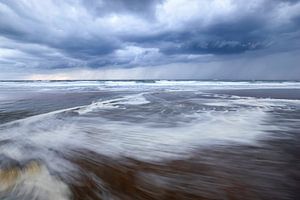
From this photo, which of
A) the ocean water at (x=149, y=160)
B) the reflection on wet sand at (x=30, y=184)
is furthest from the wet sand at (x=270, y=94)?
the reflection on wet sand at (x=30, y=184)

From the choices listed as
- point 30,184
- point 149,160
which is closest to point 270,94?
point 149,160

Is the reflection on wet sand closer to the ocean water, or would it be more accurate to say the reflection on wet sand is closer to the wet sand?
the ocean water

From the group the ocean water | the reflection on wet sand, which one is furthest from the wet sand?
the reflection on wet sand

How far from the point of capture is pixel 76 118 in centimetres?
712

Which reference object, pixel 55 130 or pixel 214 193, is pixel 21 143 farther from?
pixel 214 193

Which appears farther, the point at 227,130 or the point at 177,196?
the point at 227,130

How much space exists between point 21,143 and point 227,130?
4.67 m

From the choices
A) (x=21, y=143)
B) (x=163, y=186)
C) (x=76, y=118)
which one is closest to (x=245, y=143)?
(x=163, y=186)

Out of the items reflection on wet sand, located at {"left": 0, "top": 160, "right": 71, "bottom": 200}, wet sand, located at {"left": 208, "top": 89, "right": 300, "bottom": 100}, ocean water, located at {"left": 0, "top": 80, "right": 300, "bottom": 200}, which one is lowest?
wet sand, located at {"left": 208, "top": 89, "right": 300, "bottom": 100}

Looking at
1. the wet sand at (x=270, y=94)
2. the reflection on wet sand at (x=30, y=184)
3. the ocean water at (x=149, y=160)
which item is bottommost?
the wet sand at (x=270, y=94)

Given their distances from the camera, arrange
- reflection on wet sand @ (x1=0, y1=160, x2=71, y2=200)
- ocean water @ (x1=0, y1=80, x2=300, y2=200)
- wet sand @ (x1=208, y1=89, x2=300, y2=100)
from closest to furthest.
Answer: reflection on wet sand @ (x1=0, y1=160, x2=71, y2=200), ocean water @ (x1=0, y1=80, x2=300, y2=200), wet sand @ (x1=208, y1=89, x2=300, y2=100)

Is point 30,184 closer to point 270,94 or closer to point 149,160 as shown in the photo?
point 149,160

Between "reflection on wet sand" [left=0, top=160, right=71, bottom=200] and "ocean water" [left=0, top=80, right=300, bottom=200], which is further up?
"reflection on wet sand" [left=0, top=160, right=71, bottom=200]

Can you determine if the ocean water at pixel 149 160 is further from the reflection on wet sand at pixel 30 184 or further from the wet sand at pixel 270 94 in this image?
the wet sand at pixel 270 94
